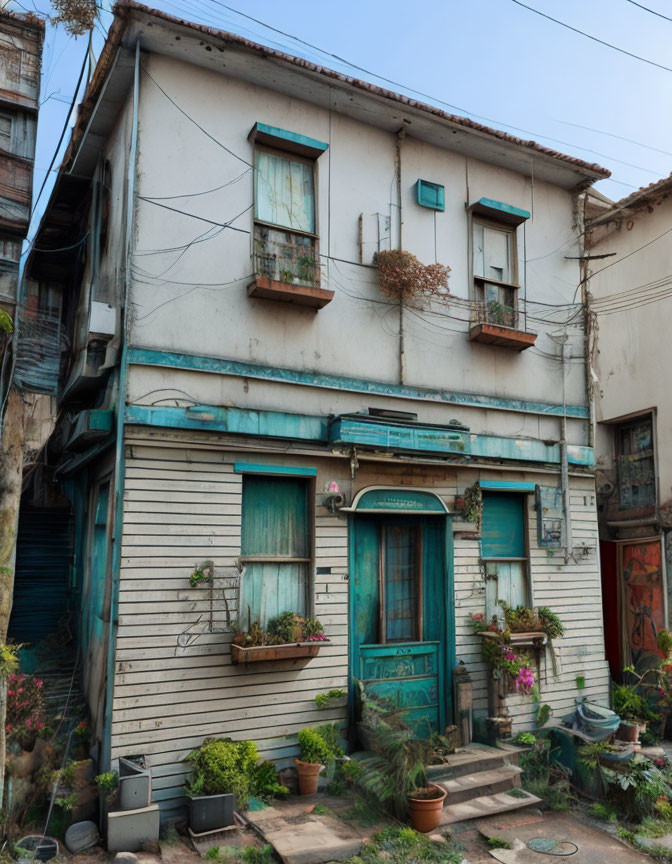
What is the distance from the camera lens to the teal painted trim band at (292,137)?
840cm

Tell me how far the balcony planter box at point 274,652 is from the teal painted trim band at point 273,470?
6.46ft

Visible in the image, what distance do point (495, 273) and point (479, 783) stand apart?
7.08 m

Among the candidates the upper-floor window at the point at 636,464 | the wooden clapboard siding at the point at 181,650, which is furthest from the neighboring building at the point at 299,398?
the upper-floor window at the point at 636,464

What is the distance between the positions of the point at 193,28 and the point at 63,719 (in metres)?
8.13

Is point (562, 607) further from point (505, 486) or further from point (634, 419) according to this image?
point (634, 419)

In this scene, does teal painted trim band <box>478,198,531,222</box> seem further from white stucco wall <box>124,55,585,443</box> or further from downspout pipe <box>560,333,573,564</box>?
downspout pipe <box>560,333,573,564</box>

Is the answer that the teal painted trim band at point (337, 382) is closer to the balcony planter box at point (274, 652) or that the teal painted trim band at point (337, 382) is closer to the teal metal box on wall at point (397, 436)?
the teal metal box on wall at point (397, 436)

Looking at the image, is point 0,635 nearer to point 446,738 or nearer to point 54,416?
point 54,416

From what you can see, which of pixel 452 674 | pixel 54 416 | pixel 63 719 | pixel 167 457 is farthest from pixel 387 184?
pixel 63 719

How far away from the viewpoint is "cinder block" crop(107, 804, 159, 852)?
614cm

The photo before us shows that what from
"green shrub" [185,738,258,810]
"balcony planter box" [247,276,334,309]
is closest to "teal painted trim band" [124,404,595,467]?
"balcony planter box" [247,276,334,309]

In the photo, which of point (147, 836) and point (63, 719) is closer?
point (147, 836)

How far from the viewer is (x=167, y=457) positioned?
7.46m

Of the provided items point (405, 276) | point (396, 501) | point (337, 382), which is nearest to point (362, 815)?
point (396, 501)
